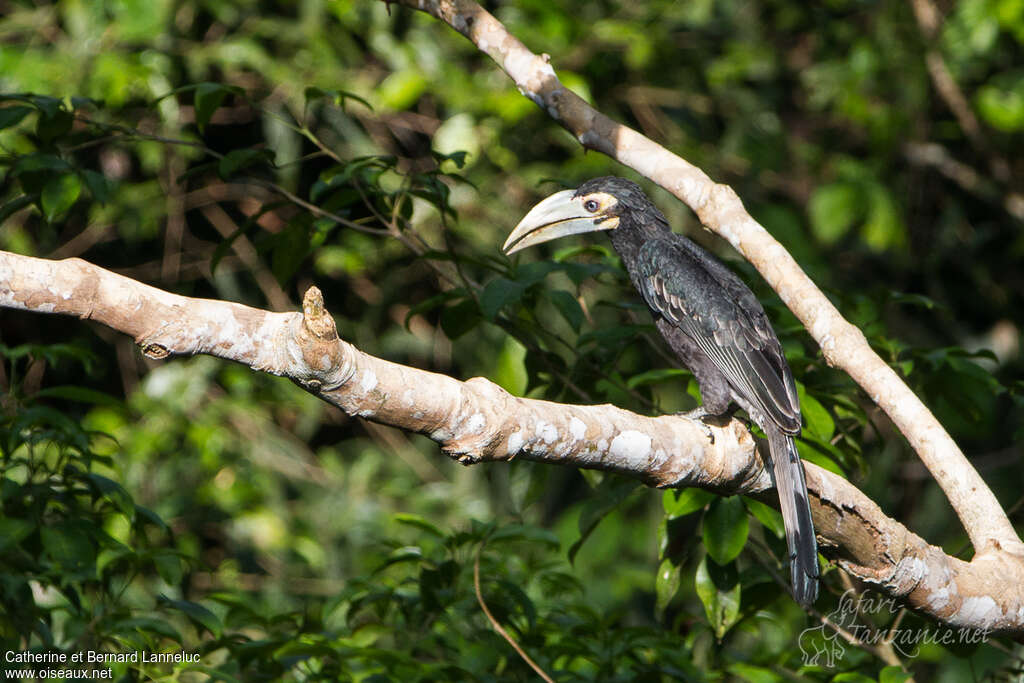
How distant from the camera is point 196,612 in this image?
2.31 m

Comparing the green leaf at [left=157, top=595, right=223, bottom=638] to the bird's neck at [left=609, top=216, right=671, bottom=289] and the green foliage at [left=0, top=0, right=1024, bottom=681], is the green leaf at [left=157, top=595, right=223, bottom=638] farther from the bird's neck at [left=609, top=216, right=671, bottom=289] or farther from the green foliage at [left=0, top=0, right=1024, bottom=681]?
the bird's neck at [left=609, top=216, right=671, bottom=289]

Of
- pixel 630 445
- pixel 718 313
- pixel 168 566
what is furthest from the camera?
pixel 718 313

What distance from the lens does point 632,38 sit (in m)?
5.51

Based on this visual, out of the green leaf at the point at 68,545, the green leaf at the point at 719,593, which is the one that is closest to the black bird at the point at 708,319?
the green leaf at the point at 719,593

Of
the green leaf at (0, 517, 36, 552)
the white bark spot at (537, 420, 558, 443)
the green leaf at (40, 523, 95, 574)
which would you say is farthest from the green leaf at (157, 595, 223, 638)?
the white bark spot at (537, 420, 558, 443)

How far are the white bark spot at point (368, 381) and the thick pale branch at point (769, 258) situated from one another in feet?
3.93

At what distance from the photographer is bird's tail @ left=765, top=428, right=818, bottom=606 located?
2213 mm

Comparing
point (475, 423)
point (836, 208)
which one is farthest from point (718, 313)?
point (836, 208)

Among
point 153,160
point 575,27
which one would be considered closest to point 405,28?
point 575,27

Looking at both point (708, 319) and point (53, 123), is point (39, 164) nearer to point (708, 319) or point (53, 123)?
point (53, 123)

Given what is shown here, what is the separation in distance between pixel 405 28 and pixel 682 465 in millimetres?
4307

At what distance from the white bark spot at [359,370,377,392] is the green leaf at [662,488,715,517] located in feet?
2.94

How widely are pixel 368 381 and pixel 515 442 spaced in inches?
12.8

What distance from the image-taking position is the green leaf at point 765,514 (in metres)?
2.34
